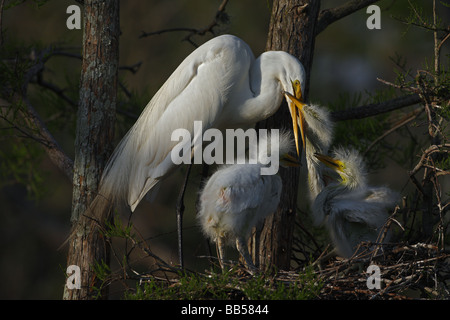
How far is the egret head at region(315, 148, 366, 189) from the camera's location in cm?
272

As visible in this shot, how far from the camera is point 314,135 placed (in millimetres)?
2811

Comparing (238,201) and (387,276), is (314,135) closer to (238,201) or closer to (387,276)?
(238,201)

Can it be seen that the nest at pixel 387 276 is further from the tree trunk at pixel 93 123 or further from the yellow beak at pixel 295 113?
the tree trunk at pixel 93 123

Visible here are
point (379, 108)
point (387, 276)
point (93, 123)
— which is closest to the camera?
point (387, 276)

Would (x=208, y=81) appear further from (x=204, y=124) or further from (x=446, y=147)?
(x=446, y=147)

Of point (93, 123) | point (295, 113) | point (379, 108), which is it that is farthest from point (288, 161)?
point (93, 123)

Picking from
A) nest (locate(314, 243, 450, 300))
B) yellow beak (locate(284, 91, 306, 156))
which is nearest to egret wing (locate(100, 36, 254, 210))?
yellow beak (locate(284, 91, 306, 156))

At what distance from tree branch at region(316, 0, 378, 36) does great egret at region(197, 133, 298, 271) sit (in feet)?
2.67

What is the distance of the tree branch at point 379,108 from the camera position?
293 cm

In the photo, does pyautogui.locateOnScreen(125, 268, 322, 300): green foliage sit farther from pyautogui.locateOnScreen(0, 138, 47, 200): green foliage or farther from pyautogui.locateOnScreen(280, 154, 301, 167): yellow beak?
pyautogui.locateOnScreen(0, 138, 47, 200): green foliage

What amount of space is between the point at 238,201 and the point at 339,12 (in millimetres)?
1248

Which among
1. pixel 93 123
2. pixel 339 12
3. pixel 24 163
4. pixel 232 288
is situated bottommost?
pixel 232 288

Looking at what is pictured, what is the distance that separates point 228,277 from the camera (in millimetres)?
2148

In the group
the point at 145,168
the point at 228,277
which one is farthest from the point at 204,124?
the point at 228,277
